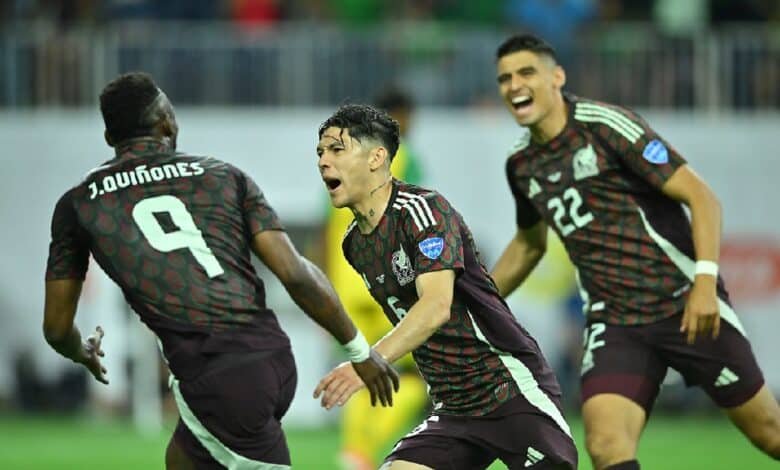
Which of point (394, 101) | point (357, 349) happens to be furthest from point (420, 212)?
point (394, 101)

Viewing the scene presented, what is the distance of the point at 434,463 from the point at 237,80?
390 inches

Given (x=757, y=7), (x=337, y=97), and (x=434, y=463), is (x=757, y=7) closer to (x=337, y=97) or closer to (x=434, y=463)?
(x=337, y=97)

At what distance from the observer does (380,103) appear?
10.6m

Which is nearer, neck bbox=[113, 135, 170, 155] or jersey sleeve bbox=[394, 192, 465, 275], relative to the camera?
jersey sleeve bbox=[394, 192, 465, 275]

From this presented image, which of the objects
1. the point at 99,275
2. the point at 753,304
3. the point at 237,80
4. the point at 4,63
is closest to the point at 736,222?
the point at 753,304

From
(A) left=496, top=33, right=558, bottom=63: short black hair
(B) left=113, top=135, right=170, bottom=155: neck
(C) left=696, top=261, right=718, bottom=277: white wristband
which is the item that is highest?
→ (A) left=496, top=33, right=558, bottom=63: short black hair

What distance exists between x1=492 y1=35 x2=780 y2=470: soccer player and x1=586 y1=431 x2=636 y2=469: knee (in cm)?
8

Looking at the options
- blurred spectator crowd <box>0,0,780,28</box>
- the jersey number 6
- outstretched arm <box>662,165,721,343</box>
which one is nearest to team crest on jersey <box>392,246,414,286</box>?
the jersey number 6

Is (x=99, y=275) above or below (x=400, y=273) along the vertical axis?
below

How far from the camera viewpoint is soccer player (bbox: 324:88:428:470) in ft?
33.4

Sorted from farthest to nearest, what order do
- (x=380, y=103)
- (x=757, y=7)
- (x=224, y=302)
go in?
(x=757, y=7) < (x=380, y=103) < (x=224, y=302)

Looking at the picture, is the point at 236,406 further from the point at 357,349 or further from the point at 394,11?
the point at 394,11

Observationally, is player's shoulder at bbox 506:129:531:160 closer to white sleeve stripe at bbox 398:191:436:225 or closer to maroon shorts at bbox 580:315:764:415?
maroon shorts at bbox 580:315:764:415

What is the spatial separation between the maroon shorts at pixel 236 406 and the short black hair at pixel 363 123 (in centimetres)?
93
